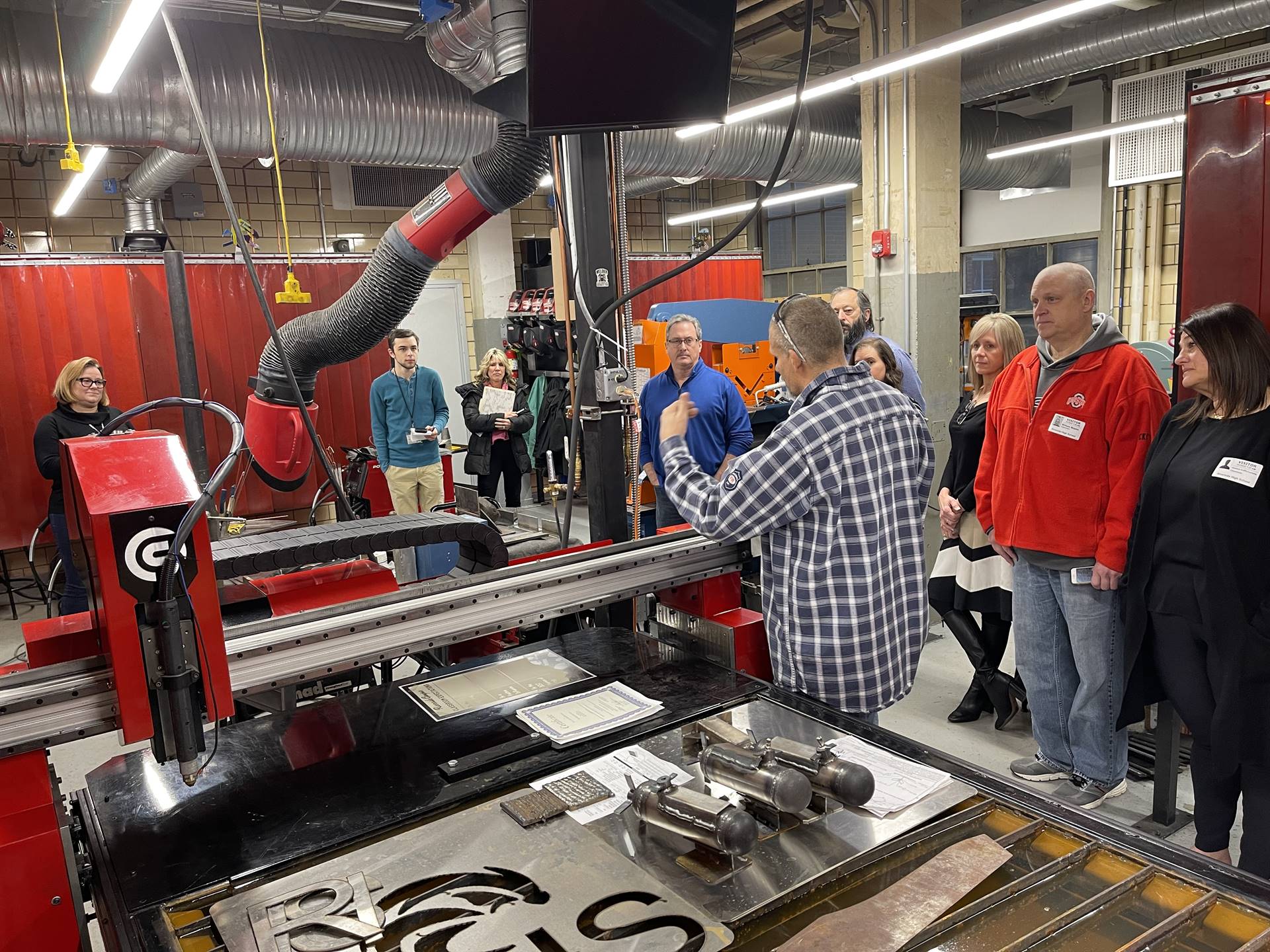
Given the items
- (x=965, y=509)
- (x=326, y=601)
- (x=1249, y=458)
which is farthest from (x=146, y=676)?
(x=965, y=509)

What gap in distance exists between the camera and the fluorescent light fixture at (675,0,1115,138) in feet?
12.0

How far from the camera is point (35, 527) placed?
589 centimetres

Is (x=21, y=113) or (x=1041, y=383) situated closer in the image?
(x=1041, y=383)

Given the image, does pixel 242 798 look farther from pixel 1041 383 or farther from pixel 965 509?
pixel 965 509

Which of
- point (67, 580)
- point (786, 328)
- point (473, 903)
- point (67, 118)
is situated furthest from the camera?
point (67, 580)

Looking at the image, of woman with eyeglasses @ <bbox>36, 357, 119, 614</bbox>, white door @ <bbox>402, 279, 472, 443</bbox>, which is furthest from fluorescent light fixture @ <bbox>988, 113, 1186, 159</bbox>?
woman with eyeglasses @ <bbox>36, 357, 119, 614</bbox>

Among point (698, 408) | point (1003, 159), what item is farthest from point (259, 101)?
point (1003, 159)

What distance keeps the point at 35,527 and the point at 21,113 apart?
2.78m

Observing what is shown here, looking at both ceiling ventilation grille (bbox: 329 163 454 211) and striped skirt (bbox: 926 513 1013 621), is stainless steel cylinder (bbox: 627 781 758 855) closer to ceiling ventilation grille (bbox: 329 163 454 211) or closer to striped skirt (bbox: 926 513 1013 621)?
striped skirt (bbox: 926 513 1013 621)

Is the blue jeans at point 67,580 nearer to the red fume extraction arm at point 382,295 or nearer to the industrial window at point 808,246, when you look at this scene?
the red fume extraction arm at point 382,295

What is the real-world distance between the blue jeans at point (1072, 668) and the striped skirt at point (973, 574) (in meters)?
0.48

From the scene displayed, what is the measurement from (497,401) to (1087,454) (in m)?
4.32

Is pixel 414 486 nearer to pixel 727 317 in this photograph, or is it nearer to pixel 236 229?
pixel 727 317

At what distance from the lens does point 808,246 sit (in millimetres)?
12492
